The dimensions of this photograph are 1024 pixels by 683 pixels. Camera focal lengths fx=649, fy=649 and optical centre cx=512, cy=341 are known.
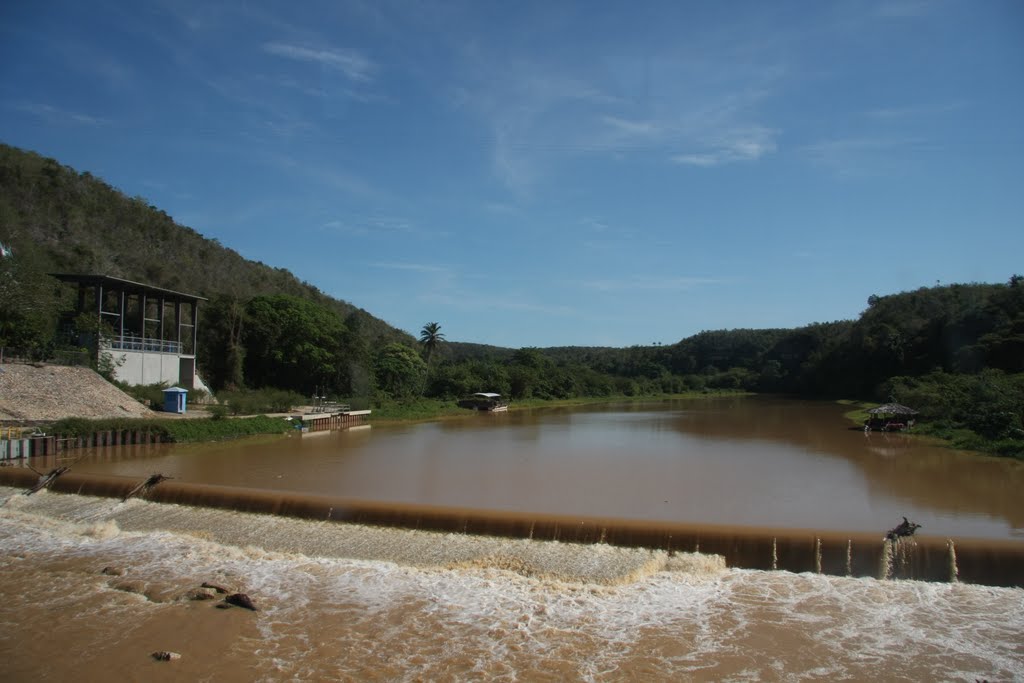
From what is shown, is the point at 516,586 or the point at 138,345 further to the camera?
the point at 138,345

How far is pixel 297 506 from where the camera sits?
1297 centimetres

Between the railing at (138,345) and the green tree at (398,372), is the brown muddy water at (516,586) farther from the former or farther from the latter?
the green tree at (398,372)

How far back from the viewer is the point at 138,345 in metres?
31.8

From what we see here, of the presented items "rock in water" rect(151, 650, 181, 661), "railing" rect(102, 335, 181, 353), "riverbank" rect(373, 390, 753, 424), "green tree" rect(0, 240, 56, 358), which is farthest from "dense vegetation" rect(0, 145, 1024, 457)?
"rock in water" rect(151, 650, 181, 661)

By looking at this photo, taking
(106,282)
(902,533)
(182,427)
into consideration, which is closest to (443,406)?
(106,282)

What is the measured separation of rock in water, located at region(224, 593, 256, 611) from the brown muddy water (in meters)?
0.14

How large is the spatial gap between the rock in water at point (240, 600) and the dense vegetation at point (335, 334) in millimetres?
22712

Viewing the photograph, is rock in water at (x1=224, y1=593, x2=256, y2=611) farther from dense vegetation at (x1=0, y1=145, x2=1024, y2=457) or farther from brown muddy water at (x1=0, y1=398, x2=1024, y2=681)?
dense vegetation at (x1=0, y1=145, x2=1024, y2=457)

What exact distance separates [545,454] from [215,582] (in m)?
15.5

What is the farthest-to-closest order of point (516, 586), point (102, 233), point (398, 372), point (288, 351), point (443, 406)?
1. point (102, 233)
2. point (398, 372)
3. point (443, 406)
4. point (288, 351)
5. point (516, 586)

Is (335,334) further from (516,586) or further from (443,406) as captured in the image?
(516,586)

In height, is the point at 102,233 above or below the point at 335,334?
above

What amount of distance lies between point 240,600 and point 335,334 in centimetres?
3747

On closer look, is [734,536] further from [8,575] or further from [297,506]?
[8,575]
